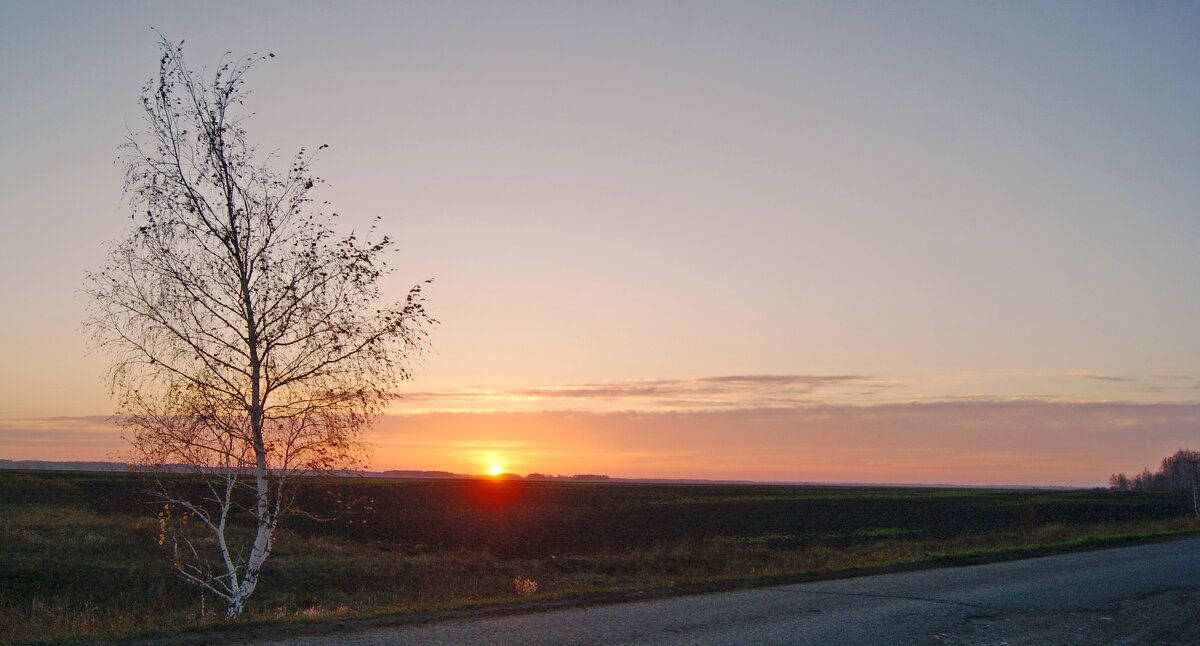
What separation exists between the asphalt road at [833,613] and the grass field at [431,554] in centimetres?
196

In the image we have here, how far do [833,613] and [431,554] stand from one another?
29284mm

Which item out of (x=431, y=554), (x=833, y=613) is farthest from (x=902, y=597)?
(x=431, y=554)

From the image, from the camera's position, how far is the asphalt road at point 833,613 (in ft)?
32.0

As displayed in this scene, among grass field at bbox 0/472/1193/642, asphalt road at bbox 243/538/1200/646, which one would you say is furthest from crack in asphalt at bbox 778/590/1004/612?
grass field at bbox 0/472/1193/642

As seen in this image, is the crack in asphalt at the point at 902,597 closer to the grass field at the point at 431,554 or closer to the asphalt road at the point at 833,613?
the asphalt road at the point at 833,613

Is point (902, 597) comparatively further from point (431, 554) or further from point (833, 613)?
point (431, 554)

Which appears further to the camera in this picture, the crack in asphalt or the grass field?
the grass field

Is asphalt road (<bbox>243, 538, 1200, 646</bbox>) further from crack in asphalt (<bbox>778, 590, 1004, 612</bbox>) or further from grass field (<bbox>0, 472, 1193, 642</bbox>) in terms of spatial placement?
grass field (<bbox>0, 472, 1193, 642</bbox>)

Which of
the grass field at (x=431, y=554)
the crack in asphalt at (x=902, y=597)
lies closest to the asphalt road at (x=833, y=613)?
the crack in asphalt at (x=902, y=597)

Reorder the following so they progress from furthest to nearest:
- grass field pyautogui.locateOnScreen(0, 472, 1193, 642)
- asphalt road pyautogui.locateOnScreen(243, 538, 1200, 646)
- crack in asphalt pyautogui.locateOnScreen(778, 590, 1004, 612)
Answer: grass field pyautogui.locateOnScreen(0, 472, 1193, 642) → crack in asphalt pyautogui.locateOnScreen(778, 590, 1004, 612) → asphalt road pyautogui.locateOnScreen(243, 538, 1200, 646)

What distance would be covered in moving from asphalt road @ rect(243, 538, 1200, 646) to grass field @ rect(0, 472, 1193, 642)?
6.42ft

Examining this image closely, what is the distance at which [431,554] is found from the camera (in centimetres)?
3791

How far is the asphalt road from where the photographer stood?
9.74 metres

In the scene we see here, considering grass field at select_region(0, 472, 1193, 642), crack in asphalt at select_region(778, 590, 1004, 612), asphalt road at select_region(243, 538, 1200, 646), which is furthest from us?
grass field at select_region(0, 472, 1193, 642)
